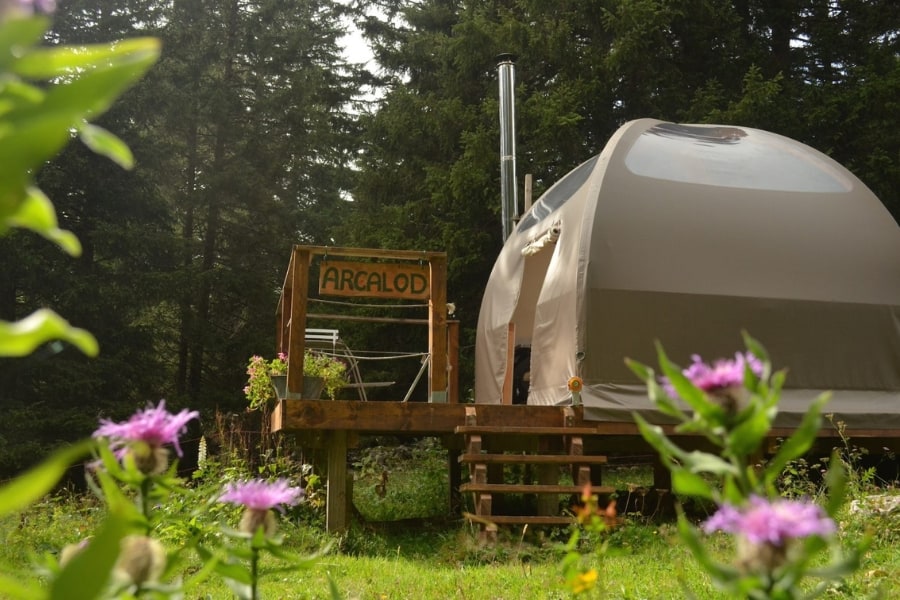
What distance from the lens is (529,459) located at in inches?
208

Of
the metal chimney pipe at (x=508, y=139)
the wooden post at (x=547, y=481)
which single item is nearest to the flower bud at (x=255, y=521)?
the wooden post at (x=547, y=481)

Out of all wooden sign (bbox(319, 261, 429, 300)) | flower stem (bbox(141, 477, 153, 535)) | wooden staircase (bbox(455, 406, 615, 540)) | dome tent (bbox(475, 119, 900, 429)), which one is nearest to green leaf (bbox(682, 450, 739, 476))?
Result: flower stem (bbox(141, 477, 153, 535))

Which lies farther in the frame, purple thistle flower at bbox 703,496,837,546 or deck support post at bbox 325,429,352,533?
deck support post at bbox 325,429,352,533

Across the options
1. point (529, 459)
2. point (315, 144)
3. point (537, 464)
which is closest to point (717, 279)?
point (537, 464)

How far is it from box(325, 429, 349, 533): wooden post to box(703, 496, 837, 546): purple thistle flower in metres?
5.31

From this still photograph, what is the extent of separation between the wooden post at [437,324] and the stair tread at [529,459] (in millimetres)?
595

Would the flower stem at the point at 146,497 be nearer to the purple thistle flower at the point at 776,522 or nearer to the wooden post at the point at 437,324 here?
the purple thistle flower at the point at 776,522

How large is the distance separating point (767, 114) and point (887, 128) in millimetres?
1696

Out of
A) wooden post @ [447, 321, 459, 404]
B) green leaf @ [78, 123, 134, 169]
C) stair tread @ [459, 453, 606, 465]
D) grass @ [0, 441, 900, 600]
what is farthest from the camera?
wooden post @ [447, 321, 459, 404]

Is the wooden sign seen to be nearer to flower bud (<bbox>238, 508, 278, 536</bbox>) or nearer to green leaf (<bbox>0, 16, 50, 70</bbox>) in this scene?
flower bud (<bbox>238, 508, 278, 536</bbox>)

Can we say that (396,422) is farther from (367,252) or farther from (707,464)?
(707,464)

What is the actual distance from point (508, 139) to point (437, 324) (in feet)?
16.1

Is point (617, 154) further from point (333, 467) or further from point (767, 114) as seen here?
point (767, 114)

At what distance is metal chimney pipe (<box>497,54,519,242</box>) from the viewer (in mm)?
10070
